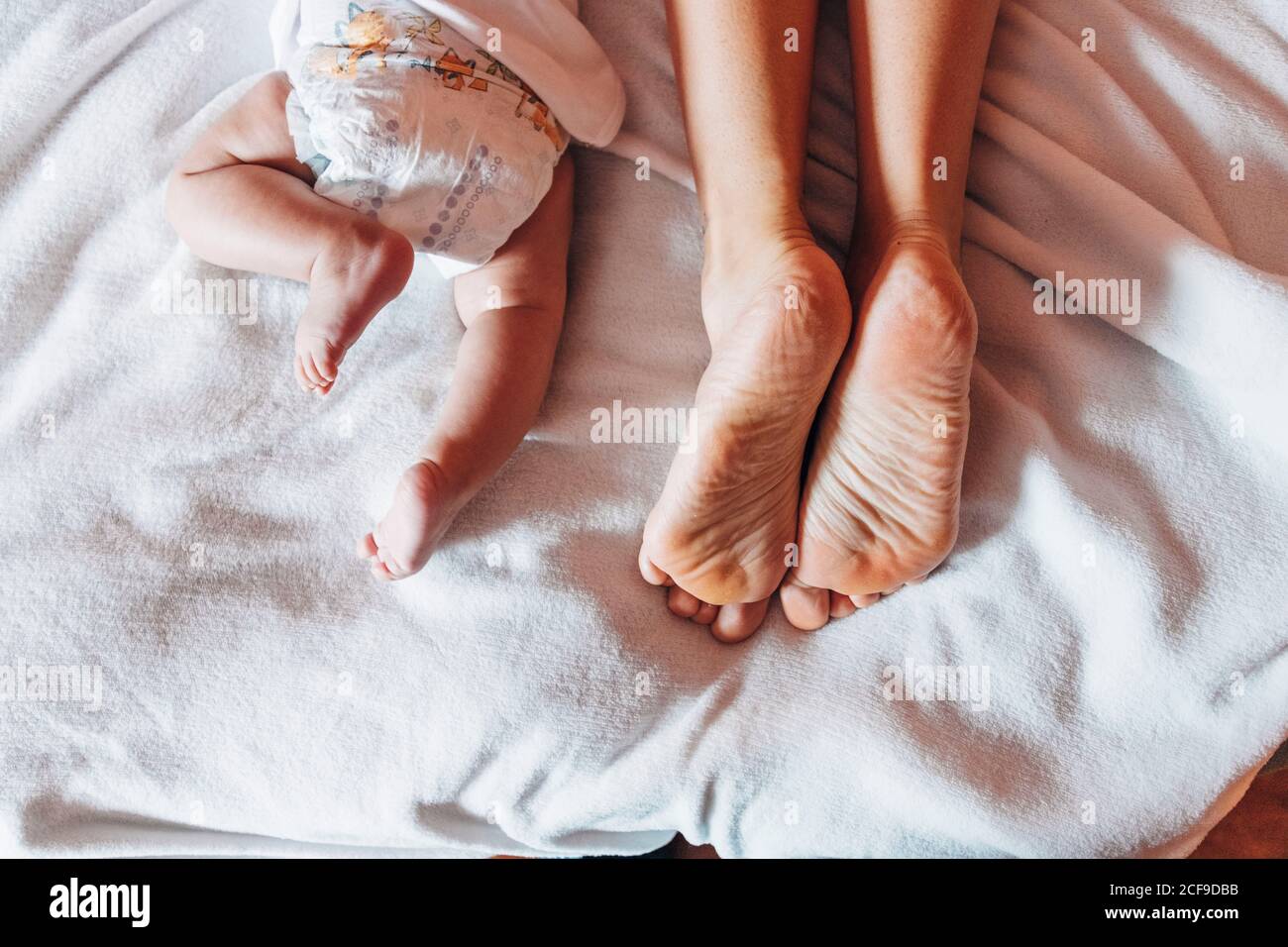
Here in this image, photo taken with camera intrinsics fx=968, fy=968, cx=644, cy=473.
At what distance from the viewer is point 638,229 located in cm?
94

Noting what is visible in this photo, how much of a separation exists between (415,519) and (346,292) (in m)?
0.19

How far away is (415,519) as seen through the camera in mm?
785

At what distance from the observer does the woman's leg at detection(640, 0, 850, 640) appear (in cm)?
71

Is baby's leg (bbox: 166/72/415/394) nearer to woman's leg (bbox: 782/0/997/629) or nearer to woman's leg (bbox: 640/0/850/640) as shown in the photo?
woman's leg (bbox: 640/0/850/640)

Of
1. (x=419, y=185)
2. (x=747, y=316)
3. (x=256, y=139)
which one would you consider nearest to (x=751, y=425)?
(x=747, y=316)

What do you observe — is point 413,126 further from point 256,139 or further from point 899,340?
point 899,340

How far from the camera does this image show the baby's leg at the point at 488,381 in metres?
0.80

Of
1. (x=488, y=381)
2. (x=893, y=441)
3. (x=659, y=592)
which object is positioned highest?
(x=893, y=441)

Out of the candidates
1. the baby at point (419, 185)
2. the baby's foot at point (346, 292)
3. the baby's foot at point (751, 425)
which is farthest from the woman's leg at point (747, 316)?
the baby's foot at point (346, 292)

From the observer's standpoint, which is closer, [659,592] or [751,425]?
[751,425]
